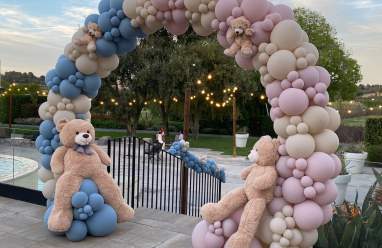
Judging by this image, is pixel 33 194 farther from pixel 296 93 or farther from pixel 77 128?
pixel 296 93

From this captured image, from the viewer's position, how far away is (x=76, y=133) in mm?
4730

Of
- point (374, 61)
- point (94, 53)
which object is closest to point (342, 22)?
point (374, 61)

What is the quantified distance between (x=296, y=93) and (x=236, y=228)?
1.32 metres

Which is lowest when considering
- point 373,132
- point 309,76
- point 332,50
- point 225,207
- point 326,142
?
point 225,207

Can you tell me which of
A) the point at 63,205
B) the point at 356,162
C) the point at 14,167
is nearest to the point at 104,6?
the point at 63,205

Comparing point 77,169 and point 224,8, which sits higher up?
point 224,8

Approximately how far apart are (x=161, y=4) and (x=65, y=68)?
1.51 m

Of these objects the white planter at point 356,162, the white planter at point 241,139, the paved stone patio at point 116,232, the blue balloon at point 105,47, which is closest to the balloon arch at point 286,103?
the blue balloon at point 105,47

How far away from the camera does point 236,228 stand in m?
3.74

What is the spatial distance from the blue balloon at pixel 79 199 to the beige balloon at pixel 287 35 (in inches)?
101

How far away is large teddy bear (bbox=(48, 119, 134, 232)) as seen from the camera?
176 inches

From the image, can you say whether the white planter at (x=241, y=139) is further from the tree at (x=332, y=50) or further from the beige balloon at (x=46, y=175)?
the beige balloon at (x=46, y=175)

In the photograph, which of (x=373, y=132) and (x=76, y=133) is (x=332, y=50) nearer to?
(x=373, y=132)

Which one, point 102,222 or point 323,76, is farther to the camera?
point 102,222
